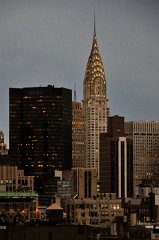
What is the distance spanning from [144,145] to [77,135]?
7.33 metres

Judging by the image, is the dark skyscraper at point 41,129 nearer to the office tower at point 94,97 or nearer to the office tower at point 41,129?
the office tower at point 41,129

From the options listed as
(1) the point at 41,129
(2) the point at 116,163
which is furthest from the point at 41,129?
(2) the point at 116,163

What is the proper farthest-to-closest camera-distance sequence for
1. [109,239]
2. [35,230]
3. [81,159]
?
[81,159], [109,239], [35,230]

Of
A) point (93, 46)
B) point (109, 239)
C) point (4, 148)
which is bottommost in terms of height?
point (109, 239)

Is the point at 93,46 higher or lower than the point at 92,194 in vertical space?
higher

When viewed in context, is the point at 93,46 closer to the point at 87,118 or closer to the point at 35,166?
the point at 87,118

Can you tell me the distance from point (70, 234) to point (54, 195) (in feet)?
292

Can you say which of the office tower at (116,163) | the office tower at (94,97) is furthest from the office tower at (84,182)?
the office tower at (94,97)

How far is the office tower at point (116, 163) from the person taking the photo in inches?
5871

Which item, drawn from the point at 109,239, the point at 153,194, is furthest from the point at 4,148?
the point at 109,239

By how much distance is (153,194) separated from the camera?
11681 centimetres

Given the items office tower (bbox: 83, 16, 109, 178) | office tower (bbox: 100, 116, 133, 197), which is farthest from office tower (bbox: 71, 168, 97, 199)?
office tower (bbox: 83, 16, 109, 178)

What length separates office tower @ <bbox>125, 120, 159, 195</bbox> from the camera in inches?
6403

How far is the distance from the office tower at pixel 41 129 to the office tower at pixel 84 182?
4607 millimetres
